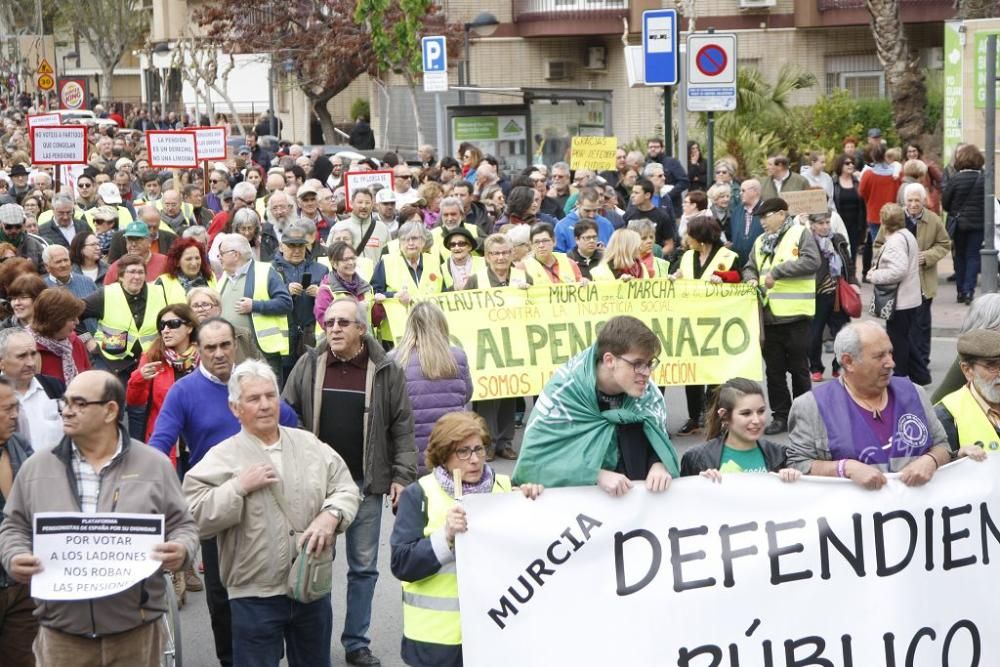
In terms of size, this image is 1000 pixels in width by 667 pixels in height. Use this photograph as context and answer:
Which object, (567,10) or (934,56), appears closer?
(934,56)

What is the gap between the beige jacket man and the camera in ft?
20.4

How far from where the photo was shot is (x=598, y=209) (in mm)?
15281

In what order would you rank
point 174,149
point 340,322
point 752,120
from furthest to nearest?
point 752,120
point 174,149
point 340,322

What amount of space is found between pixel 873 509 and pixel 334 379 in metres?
2.64

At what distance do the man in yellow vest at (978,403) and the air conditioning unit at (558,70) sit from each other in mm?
36637

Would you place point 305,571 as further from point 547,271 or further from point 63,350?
point 547,271

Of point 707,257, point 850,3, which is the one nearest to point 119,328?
point 707,257

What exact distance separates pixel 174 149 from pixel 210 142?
1.86 feet

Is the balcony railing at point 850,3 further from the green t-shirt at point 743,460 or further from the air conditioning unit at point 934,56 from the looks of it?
the green t-shirt at point 743,460

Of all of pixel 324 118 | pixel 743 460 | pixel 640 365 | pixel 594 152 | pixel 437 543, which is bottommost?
pixel 437 543

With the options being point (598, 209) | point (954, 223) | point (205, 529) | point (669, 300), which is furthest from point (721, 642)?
point (954, 223)

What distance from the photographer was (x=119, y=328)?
10.5 metres

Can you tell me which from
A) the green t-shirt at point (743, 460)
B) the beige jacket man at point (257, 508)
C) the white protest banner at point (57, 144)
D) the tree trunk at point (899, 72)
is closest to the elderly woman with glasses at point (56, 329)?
the beige jacket man at point (257, 508)

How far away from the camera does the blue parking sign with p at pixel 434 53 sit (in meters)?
24.8
